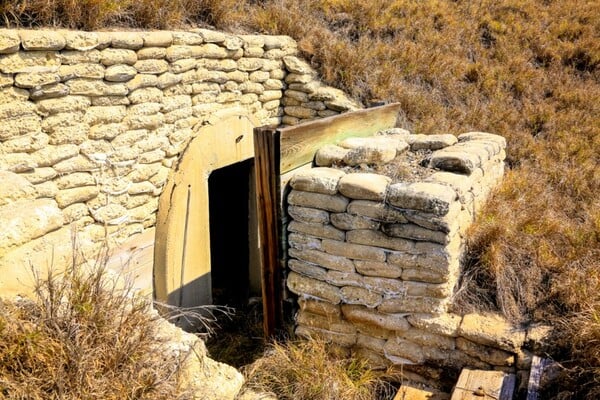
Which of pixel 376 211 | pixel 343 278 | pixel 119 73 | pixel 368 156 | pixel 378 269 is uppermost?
pixel 119 73

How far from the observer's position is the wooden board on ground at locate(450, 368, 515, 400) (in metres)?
2.81

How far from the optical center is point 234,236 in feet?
19.7

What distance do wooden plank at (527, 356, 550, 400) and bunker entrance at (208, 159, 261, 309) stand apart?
10.8 ft

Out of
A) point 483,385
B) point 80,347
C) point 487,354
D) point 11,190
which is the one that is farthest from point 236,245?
point 80,347

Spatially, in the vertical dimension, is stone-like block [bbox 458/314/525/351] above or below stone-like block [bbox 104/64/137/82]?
below

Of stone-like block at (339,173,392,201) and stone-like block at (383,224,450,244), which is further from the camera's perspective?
stone-like block at (339,173,392,201)

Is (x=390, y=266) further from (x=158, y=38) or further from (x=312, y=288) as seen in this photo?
(x=158, y=38)

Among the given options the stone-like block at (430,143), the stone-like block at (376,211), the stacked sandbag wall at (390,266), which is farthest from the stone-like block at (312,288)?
the stone-like block at (430,143)

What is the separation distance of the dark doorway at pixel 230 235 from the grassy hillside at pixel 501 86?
1686 millimetres

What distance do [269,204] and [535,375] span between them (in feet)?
6.45

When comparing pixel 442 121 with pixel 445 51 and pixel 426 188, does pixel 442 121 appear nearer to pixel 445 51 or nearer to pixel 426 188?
pixel 445 51

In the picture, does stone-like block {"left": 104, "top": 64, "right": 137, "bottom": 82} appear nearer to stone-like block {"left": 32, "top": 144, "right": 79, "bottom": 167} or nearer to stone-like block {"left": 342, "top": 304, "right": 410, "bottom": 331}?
stone-like block {"left": 32, "top": 144, "right": 79, "bottom": 167}

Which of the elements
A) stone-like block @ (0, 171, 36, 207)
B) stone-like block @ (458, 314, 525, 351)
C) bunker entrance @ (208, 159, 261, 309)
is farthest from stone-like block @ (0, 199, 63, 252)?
bunker entrance @ (208, 159, 261, 309)

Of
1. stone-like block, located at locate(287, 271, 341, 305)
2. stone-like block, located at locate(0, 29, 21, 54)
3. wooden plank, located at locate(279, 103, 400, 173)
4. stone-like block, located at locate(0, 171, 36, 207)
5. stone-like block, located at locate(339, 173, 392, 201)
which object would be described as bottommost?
stone-like block, located at locate(287, 271, 341, 305)
